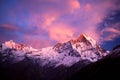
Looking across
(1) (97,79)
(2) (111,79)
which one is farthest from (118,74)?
(1) (97,79)

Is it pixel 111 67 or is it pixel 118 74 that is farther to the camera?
pixel 111 67

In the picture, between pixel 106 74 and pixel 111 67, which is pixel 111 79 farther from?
pixel 111 67

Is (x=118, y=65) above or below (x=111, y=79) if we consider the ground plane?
above

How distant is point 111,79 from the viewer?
16738 cm

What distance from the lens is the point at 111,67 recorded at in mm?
195250

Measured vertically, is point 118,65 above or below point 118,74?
above

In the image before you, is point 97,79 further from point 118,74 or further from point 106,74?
point 118,74

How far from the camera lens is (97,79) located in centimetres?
18988

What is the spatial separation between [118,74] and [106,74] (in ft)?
48.4

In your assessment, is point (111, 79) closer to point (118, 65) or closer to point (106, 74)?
point (106, 74)

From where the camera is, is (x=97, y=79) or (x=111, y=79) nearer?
(x=111, y=79)

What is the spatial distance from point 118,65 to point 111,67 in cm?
553

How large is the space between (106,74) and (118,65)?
15.6 m

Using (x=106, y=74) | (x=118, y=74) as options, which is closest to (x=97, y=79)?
(x=106, y=74)
